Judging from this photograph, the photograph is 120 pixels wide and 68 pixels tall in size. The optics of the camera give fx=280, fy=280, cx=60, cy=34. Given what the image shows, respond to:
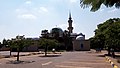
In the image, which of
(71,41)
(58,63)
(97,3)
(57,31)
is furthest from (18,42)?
(71,41)

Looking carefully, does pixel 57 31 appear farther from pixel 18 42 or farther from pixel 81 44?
pixel 18 42

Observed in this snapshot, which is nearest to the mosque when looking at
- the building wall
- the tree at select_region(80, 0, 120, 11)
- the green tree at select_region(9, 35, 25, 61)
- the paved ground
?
the building wall

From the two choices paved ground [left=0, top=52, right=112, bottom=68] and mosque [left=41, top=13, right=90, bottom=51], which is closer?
paved ground [left=0, top=52, right=112, bottom=68]

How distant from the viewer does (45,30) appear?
102m

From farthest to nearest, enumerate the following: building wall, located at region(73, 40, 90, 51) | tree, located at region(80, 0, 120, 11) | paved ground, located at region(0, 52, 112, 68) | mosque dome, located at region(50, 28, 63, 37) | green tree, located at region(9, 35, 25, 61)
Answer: mosque dome, located at region(50, 28, 63, 37) < building wall, located at region(73, 40, 90, 51) < green tree, located at region(9, 35, 25, 61) < paved ground, located at region(0, 52, 112, 68) < tree, located at region(80, 0, 120, 11)

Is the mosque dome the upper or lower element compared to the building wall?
upper

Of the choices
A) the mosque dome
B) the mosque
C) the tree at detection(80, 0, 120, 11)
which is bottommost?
the tree at detection(80, 0, 120, 11)

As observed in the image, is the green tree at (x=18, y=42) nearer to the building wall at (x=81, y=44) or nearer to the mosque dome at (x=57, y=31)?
the building wall at (x=81, y=44)

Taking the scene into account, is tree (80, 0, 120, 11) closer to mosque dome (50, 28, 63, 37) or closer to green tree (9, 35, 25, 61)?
green tree (9, 35, 25, 61)

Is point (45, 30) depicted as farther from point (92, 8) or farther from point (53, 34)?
point (92, 8)

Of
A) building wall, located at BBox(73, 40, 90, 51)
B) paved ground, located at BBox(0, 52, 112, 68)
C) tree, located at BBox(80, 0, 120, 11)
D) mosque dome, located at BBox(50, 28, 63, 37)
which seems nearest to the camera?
tree, located at BBox(80, 0, 120, 11)

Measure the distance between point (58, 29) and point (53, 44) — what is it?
4911 centimetres

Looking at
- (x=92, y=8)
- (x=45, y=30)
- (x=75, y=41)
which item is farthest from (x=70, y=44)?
(x=92, y=8)

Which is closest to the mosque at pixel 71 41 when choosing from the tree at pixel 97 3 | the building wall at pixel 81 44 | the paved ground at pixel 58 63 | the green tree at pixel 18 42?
the building wall at pixel 81 44
